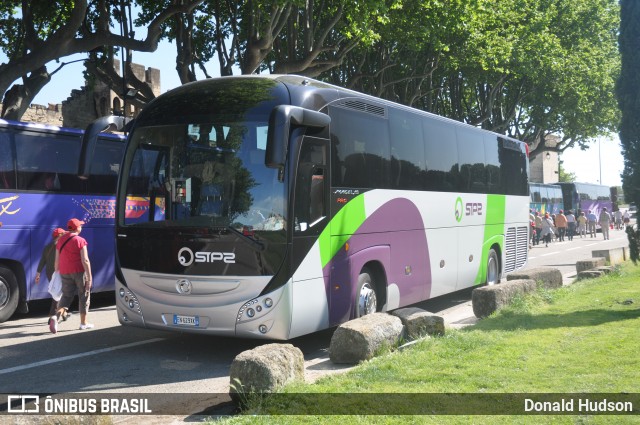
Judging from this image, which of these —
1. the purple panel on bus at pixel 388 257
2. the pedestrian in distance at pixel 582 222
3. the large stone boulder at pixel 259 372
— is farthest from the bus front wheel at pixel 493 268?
the pedestrian in distance at pixel 582 222

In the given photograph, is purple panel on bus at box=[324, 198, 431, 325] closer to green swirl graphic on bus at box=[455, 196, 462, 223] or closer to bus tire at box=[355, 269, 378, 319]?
bus tire at box=[355, 269, 378, 319]

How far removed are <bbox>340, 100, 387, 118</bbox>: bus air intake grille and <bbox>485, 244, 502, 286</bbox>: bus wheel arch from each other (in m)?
5.93

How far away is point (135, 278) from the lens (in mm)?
9156

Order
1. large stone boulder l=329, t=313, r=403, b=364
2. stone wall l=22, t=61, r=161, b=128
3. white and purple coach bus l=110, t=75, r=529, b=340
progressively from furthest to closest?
stone wall l=22, t=61, r=161, b=128
white and purple coach bus l=110, t=75, r=529, b=340
large stone boulder l=329, t=313, r=403, b=364

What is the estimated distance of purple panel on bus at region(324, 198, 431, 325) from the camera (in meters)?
9.69

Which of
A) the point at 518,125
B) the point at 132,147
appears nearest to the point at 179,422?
the point at 132,147

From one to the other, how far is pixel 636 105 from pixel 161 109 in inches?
368

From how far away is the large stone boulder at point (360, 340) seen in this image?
27.6 ft

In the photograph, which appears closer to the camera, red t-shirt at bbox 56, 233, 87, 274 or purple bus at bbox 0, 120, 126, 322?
red t-shirt at bbox 56, 233, 87, 274

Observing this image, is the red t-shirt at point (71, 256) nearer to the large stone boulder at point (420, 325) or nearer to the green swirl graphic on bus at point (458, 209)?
the large stone boulder at point (420, 325)

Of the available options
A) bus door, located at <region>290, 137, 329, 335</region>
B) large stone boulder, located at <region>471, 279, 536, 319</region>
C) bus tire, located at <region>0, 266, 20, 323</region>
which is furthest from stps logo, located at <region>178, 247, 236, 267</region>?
bus tire, located at <region>0, 266, 20, 323</region>

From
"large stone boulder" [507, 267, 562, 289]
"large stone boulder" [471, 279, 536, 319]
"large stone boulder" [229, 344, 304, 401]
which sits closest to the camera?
"large stone boulder" [229, 344, 304, 401]

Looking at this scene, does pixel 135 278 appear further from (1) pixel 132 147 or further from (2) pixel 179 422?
(2) pixel 179 422

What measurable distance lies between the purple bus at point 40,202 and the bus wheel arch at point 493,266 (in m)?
7.95
